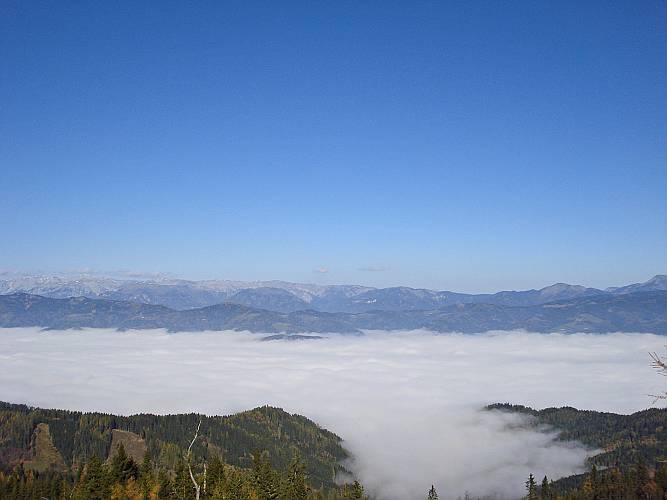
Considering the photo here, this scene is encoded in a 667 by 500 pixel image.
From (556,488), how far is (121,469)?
159532 mm

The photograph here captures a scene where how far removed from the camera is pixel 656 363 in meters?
14.9

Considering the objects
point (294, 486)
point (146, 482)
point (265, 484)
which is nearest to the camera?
point (146, 482)

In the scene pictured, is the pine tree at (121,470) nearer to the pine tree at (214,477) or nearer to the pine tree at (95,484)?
the pine tree at (95,484)

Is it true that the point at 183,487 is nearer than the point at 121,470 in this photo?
Yes

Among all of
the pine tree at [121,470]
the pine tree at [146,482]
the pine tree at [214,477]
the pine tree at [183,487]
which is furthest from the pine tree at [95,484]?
the pine tree at [214,477]

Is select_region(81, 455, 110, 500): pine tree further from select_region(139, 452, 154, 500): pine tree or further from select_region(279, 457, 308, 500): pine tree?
select_region(279, 457, 308, 500): pine tree

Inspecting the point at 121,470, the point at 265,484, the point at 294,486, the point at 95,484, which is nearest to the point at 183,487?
the point at 95,484

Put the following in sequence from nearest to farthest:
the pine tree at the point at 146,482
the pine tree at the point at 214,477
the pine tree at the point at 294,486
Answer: the pine tree at the point at 146,482 < the pine tree at the point at 214,477 < the pine tree at the point at 294,486

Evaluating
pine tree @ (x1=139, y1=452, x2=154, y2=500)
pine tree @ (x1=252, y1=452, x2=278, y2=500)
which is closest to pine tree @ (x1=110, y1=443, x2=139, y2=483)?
pine tree @ (x1=139, y1=452, x2=154, y2=500)

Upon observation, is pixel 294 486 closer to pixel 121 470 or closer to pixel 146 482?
pixel 146 482

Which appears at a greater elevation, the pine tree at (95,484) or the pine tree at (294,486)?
the pine tree at (95,484)

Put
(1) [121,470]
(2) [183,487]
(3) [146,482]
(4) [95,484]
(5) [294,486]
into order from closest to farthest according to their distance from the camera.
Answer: (4) [95,484], (2) [183,487], (3) [146,482], (5) [294,486], (1) [121,470]

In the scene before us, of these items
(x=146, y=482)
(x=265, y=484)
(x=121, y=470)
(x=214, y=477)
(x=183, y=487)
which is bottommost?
(x=265, y=484)

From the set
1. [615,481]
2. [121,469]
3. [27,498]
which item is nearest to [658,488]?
[615,481]
